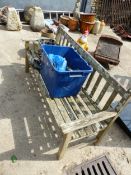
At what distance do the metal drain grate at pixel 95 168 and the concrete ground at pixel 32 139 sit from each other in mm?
→ 78

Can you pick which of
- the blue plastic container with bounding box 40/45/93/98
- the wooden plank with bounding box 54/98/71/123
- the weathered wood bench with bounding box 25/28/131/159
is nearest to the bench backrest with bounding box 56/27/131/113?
the weathered wood bench with bounding box 25/28/131/159

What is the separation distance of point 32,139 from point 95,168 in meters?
1.03

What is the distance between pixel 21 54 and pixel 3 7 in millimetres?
2114

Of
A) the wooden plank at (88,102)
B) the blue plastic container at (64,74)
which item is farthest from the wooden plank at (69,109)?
the wooden plank at (88,102)

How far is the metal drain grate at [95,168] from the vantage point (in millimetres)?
3055

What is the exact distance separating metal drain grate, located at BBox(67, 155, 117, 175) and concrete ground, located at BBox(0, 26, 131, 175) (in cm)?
8

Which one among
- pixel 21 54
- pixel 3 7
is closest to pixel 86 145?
pixel 21 54

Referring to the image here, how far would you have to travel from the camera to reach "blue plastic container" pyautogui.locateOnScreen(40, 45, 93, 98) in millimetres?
3238

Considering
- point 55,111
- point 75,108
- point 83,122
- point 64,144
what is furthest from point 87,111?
point 64,144

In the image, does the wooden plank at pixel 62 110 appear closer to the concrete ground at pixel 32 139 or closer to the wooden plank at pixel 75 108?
the wooden plank at pixel 75 108

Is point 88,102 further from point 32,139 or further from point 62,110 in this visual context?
point 32,139

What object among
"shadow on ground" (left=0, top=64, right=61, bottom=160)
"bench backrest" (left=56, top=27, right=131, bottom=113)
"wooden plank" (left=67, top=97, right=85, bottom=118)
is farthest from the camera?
"wooden plank" (left=67, top=97, right=85, bottom=118)

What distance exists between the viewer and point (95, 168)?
313 centimetres

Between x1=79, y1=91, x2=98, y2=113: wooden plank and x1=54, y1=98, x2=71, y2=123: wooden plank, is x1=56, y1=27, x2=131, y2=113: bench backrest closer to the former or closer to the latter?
x1=79, y1=91, x2=98, y2=113: wooden plank
